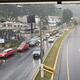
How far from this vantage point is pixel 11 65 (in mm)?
4996

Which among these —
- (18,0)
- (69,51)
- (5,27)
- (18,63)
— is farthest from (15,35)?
(18,0)

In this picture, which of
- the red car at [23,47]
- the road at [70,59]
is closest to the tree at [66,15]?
the road at [70,59]

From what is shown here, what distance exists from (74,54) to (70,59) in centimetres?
12

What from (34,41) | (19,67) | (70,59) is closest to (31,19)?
(34,41)

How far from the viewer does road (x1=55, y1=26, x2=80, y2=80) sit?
4816 millimetres

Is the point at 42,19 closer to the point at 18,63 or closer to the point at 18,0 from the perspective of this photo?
the point at 18,63

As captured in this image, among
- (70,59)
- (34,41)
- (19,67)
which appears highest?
(34,41)

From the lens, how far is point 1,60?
4887mm

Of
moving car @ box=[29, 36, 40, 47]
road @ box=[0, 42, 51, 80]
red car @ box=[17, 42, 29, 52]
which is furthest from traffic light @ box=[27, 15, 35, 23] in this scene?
road @ box=[0, 42, 51, 80]

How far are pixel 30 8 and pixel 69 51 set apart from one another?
1092 millimetres

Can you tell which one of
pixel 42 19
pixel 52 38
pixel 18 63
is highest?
pixel 42 19

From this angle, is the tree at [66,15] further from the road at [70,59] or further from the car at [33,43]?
the car at [33,43]

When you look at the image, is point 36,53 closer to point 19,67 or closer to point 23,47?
point 23,47

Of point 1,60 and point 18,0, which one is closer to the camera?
point 18,0
